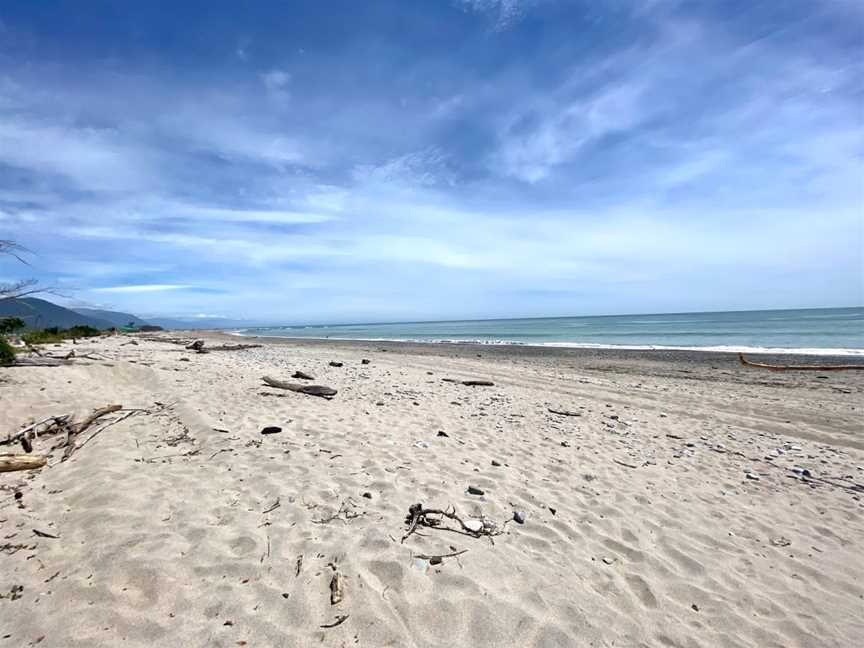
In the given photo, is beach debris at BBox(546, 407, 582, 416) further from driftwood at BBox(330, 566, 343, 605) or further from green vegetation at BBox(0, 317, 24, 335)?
green vegetation at BBox(0, 317, 24, 335)

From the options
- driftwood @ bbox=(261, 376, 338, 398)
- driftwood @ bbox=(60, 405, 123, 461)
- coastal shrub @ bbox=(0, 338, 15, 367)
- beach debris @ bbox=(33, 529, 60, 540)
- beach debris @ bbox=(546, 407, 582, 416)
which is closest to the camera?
beach debris @ bbox=(33, 529, 60, 540)

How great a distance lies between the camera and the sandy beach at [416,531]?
9.19ft

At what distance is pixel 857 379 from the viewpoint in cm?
1442

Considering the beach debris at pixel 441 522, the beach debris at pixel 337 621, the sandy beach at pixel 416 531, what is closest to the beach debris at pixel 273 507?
the sandy beach at pixel 416 531

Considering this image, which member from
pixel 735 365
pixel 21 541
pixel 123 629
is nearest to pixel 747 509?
pixel 123 629

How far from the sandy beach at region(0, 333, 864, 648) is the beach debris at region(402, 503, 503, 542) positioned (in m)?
0.04

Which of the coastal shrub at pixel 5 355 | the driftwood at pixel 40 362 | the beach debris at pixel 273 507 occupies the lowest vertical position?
the beach debris at pixel 273 507

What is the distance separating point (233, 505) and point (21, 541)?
1.62 meters

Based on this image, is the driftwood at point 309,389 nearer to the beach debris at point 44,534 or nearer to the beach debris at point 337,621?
the beach debris at point 44,534

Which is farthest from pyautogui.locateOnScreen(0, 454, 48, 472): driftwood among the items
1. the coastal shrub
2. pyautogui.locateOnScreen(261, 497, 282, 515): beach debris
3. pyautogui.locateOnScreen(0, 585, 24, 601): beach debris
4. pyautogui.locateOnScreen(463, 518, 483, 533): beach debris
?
the coastal shrub

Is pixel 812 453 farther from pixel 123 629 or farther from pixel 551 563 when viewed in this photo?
pixel 123 629

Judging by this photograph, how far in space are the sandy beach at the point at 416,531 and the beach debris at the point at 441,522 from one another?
0.04 metres

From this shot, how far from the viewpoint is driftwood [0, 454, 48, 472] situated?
496cm

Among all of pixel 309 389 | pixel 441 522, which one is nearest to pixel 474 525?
pixel 441 522
